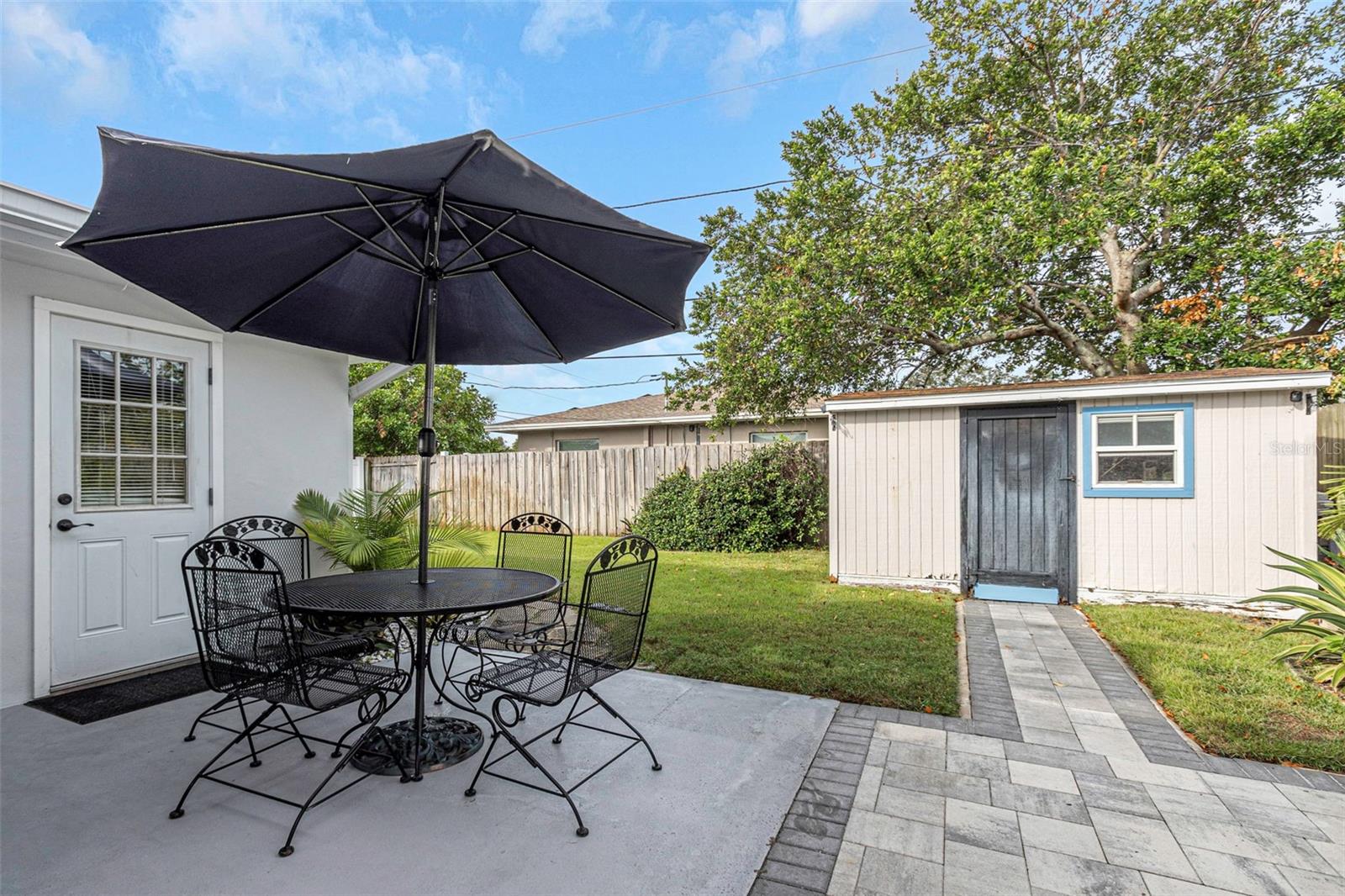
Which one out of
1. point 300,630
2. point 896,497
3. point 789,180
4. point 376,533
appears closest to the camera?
point 300,630

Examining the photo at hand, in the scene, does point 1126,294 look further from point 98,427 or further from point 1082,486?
point 98,427

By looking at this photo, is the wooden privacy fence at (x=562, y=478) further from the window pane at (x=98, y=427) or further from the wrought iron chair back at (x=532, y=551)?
the window pane at (x=98, y=427)

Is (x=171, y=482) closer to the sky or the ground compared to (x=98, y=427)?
closer to the ground

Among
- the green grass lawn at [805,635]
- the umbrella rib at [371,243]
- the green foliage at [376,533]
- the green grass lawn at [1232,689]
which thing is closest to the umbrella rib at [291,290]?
the umbrella rib at [371,243]

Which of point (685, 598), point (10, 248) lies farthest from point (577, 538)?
point (10, 248)

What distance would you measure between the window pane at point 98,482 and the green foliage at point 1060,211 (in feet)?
26.0

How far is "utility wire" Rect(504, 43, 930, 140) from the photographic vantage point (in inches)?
391

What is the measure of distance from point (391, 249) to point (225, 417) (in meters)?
2.20

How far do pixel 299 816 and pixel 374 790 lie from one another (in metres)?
0.40

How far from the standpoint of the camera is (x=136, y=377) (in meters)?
3.77

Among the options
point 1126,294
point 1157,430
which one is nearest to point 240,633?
point 1157,430

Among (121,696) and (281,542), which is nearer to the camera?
(121,696)

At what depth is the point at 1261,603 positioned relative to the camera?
5.34 meters

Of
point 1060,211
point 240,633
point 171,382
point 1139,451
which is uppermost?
point 1060,211
